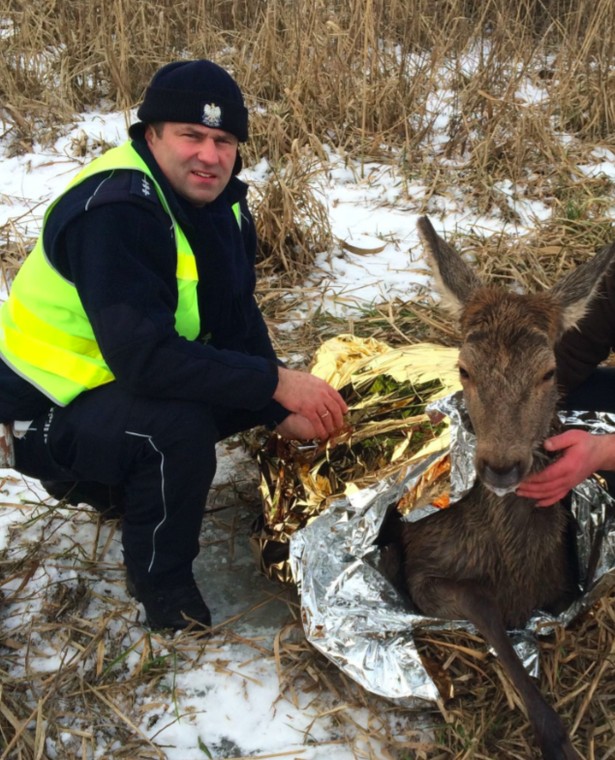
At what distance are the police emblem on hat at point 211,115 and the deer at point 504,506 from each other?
0.89 meters

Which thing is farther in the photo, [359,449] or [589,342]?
[589,342]

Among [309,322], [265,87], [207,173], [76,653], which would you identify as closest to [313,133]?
[265,87]

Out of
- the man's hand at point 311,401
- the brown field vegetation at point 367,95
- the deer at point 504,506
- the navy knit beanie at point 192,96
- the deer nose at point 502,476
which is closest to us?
the deer nose at point 502,476

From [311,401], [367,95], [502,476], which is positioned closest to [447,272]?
[311,401]

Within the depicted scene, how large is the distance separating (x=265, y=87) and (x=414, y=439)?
485 cm

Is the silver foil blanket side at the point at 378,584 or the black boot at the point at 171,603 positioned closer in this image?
the silver foil blanket side at the point at 378,584

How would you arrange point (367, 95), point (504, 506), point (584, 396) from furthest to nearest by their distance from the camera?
point (367, 95)
point (584, 396)
point (504, 506)

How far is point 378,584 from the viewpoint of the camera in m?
3.38

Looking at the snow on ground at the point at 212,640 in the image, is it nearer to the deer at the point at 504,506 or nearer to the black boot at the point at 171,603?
the black boot at the point at 171,603

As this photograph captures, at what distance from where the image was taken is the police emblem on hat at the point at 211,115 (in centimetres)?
314

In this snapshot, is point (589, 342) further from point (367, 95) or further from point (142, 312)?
point (367, 95)

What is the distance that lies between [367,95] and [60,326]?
15.0 feet

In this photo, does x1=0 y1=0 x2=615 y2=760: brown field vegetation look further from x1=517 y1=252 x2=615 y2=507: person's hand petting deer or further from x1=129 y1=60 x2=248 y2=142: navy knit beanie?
x1=129 y1=60 x2=248 y2=142: navy knit beanie

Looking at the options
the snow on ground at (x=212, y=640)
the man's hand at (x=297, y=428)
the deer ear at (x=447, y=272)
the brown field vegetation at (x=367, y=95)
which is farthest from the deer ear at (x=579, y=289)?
the brown field vegetation at (x=367, y=95)
